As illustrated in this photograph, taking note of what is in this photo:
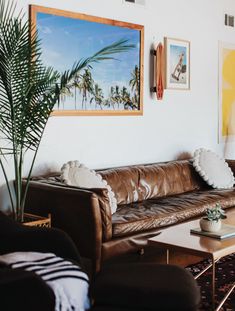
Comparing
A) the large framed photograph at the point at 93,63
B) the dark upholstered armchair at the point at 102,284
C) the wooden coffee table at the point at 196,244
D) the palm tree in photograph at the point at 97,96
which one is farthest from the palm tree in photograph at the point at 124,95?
the dark upholstered armchair at the point at 102,284

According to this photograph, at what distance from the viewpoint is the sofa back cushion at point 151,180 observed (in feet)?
14.4

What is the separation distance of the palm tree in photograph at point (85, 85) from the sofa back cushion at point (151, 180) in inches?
26.2

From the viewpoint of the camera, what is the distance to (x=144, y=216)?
3826 millimetres

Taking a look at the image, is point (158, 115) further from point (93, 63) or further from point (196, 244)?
point (196, 244)

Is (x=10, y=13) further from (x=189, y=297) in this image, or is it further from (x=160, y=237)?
(x=189, y=297)

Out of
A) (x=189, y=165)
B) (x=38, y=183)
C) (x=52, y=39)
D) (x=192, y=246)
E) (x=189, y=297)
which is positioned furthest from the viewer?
(x=189, y=165)

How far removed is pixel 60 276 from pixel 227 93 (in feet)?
14.6

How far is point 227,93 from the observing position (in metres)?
6.27

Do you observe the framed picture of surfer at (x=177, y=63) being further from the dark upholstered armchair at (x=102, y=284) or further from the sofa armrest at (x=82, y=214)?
the dark upholstered armchair at (x=102, y=284)

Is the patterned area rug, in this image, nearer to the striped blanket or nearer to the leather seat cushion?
the leather seat cushion

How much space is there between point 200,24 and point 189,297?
4.11m

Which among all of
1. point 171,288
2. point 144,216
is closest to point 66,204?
point 144,216

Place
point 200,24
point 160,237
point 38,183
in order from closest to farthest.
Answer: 1. point 160,237
2. point 38,183
3. point 200,24

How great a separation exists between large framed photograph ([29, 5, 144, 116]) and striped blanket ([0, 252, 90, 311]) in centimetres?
198
